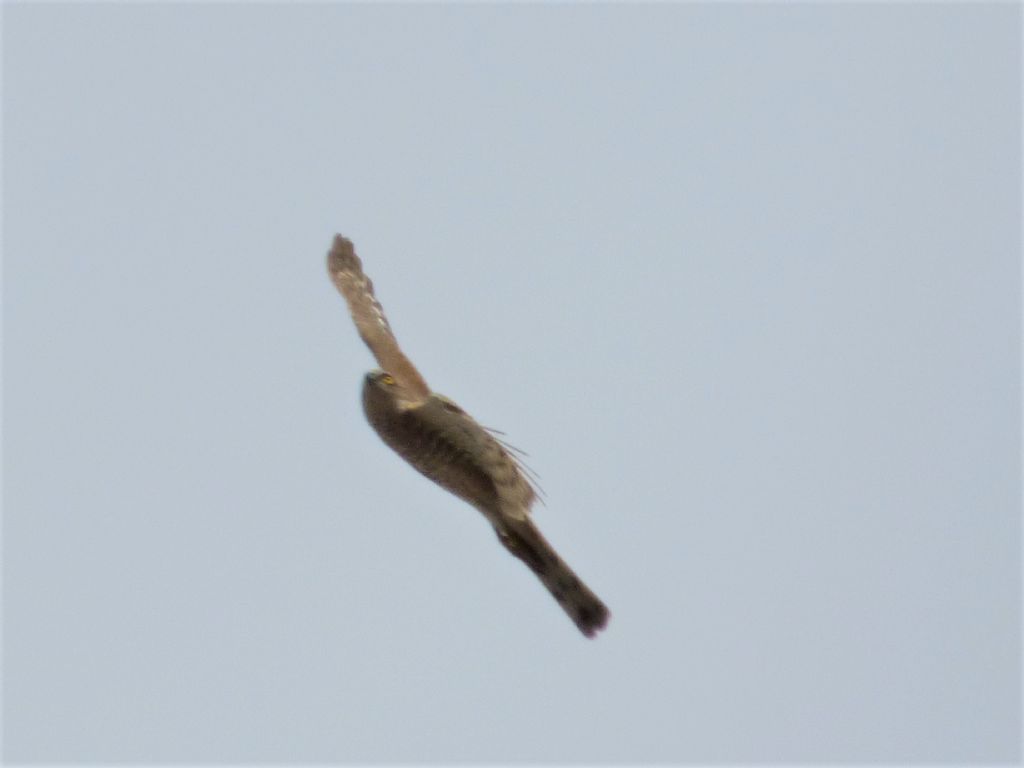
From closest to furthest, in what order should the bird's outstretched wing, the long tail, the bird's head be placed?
Answer: the bird's head < the bird's outstretched wing < the long tail

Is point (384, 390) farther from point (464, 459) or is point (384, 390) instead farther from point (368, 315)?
point (368, 315)

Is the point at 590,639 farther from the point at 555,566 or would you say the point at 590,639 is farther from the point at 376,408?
the point at 376,408

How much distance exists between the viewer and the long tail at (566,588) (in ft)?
30.0

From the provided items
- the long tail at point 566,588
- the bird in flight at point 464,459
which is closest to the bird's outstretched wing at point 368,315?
the bird in flight at point 464,459

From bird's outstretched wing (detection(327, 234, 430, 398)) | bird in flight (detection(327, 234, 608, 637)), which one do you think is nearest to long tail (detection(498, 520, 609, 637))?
bird in flight (detection(327, 234, 608, 637))

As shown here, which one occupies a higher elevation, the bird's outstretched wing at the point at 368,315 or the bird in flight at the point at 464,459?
the bird's outstretched wing at the point at 368,315

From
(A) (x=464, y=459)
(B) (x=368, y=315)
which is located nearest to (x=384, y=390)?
(A) (x=464, y=459)

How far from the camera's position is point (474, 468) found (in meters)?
8.53

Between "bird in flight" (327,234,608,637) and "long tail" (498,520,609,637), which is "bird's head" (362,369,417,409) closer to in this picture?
"bird in flight" (327,234,608,637)

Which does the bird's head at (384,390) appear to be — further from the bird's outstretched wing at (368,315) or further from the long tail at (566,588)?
the long tail at (566,588)

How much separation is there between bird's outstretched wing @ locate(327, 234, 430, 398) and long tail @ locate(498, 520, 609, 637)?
107cm

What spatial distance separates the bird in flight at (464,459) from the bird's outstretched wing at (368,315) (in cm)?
1

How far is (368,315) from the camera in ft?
32.7

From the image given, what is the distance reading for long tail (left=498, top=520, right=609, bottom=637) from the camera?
9.14m
